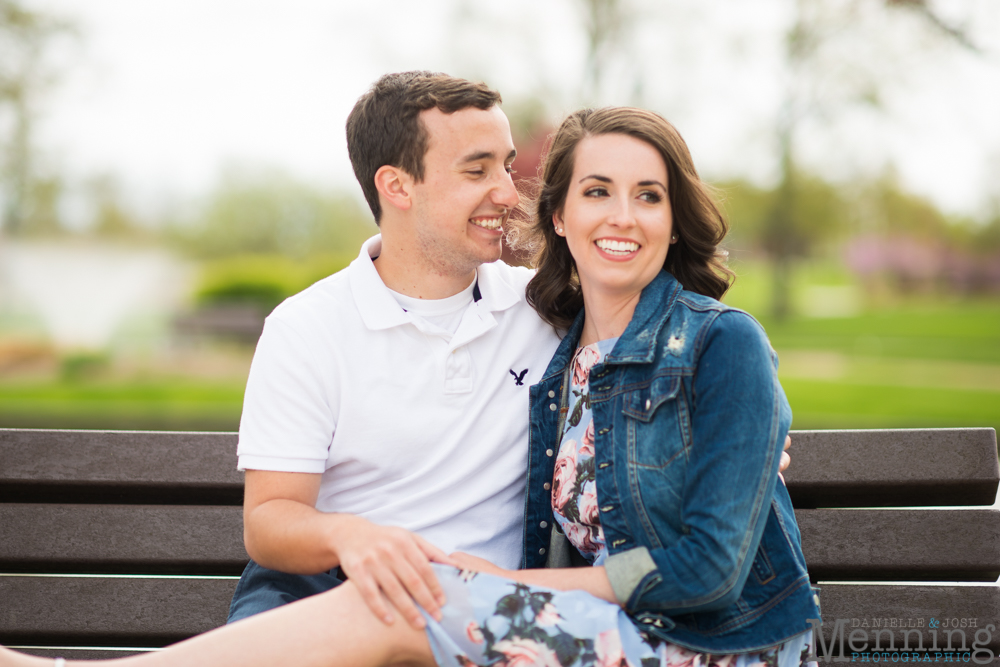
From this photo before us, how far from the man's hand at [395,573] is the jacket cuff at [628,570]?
0.35 metres

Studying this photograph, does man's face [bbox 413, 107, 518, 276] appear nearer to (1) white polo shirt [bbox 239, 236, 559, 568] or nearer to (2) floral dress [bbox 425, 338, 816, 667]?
(1) white polo shirt [bbox 239, 236, 559, 568]

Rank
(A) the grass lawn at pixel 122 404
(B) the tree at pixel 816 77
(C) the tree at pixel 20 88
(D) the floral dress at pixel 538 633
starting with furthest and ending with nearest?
(C) the tree at pixel 20 88 < (B) the tree at pixel 816 77 < (A) the grass lawn at pixel 122 404 < (D) the floral dress at pixel 538 633

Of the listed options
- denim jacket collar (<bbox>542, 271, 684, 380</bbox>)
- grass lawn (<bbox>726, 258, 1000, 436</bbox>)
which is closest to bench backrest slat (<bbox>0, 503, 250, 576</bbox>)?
denim jacket collar (<bbox>542, 271, 684, 380</bbox>)

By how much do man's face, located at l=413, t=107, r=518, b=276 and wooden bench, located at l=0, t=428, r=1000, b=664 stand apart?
883mm

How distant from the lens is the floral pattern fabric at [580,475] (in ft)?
7.12

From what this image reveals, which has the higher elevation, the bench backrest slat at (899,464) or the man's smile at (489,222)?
the man's smile at (489,222)

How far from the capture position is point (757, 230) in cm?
1212

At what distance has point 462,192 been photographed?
2.61m

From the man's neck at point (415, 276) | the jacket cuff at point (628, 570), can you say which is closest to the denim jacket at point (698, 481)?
the jacket cuff at point (628, 570)

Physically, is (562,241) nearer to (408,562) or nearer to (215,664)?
(408,562)

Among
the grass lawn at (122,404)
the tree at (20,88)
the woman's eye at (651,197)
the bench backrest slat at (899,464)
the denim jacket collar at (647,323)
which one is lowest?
the grass lawn at (122,404)

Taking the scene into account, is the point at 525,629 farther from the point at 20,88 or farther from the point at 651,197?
the point at 20,88

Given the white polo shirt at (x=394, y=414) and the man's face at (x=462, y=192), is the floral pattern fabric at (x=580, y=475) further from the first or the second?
the man's face at (x=462, y=192)

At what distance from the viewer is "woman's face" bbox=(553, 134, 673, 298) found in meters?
2.22
